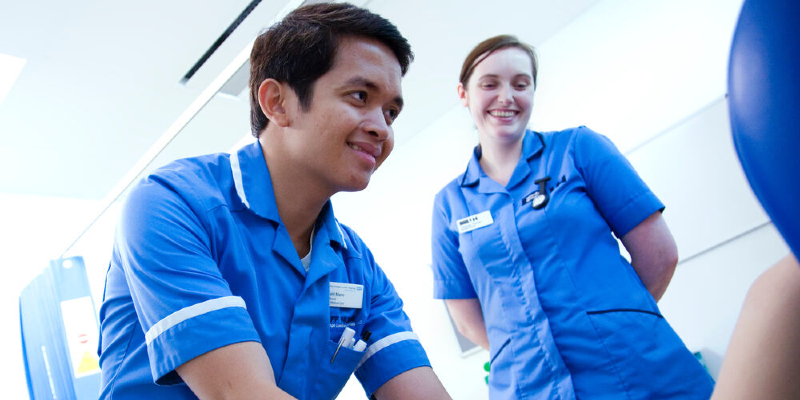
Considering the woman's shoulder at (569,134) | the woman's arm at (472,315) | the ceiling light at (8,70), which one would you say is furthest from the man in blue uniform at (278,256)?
the ceiling light at (8,70)

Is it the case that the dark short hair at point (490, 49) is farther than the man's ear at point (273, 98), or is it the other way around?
the dark short hair at point (490, 49)

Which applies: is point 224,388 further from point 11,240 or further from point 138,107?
point 11,240

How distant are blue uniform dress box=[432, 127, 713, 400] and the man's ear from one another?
2.07ft

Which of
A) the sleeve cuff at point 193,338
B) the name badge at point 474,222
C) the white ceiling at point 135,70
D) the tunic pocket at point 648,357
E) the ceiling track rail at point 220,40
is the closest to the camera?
the sleeve cuff at point 193,338

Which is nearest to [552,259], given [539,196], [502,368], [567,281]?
[567,281]

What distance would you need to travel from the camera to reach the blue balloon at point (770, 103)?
Result: 12.1 inches

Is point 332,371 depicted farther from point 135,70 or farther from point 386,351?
point 135,70

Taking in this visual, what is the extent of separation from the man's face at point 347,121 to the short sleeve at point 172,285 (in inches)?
11.2

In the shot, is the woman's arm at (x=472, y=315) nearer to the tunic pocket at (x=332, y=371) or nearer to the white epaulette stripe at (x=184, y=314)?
the tunic pocket at (x=332, y=371)

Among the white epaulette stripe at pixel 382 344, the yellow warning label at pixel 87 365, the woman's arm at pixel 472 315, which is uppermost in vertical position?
the yellow warning label at pixel 87 365

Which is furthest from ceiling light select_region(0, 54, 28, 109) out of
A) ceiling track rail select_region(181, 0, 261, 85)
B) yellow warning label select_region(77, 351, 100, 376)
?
yellow warning label select_region(77, 351, 100, 376)

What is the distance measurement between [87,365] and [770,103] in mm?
4371

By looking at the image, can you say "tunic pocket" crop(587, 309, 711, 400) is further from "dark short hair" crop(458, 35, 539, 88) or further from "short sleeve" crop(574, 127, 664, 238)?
"dark short hair" crop(458, 35, 539, 88)

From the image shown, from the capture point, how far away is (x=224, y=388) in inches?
30.4
